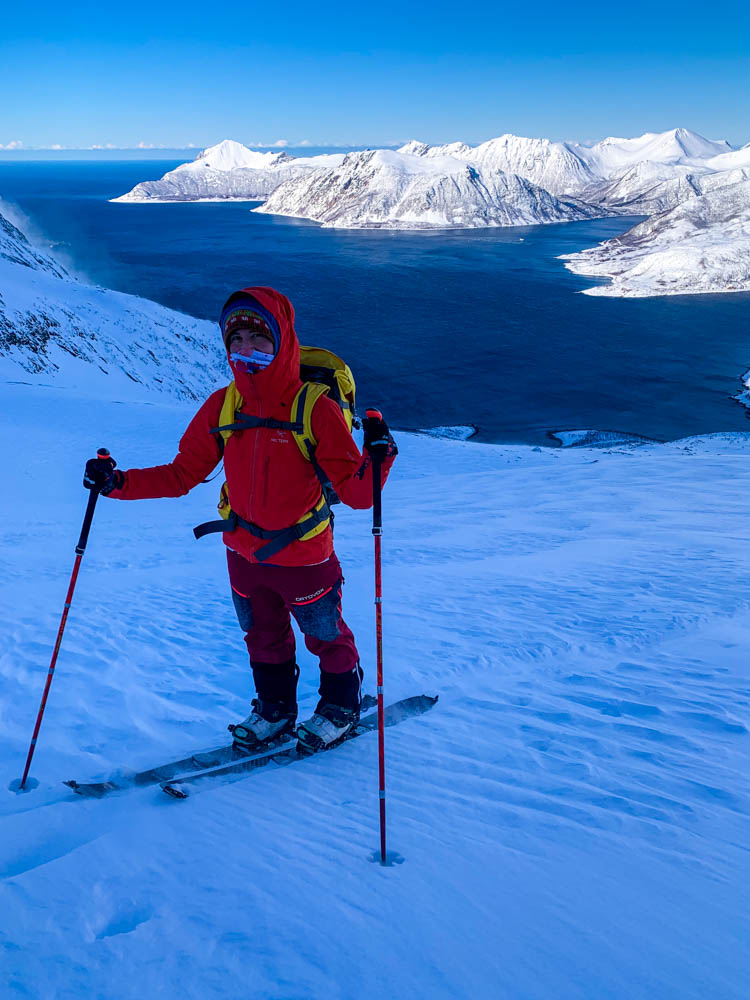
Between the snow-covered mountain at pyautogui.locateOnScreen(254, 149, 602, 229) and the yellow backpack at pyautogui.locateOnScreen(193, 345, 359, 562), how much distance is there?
175445mm

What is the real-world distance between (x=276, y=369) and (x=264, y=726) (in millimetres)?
2017

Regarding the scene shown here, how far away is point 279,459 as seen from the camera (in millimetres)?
3123

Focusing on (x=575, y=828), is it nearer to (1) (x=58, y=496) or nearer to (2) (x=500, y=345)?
(1) (x=58, y=496)

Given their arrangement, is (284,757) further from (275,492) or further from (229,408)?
(229,408)

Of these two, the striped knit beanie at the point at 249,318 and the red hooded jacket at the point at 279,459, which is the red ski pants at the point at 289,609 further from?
the striped knit beanie at the point at 249,318

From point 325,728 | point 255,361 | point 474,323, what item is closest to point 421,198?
point 474,323

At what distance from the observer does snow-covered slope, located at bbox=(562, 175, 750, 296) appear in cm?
9681

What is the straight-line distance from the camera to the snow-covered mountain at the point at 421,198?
171m

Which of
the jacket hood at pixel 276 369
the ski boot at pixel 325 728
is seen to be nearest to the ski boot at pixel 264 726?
the ski boot at pixel 325 728

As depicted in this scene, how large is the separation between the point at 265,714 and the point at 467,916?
171 centimetres

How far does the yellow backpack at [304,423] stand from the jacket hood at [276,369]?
0.23 ft

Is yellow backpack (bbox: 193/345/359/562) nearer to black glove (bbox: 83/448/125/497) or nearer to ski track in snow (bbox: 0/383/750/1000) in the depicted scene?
black glove (bbox: 83/448/125/497)

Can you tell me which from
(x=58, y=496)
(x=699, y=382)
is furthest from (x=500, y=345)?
(x=58, y=496)

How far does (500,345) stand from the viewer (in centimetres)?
6600
